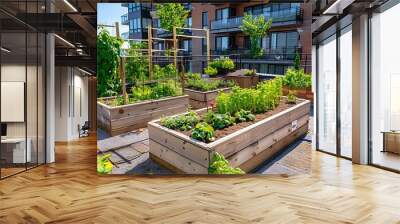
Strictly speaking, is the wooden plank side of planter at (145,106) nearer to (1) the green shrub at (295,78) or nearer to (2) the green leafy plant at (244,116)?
(2) the green leafy plant at (244,116)

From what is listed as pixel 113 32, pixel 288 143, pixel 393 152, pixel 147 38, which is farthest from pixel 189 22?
pixel 393 152

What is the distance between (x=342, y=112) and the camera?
9258 mm

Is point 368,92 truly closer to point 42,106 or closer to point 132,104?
point 132,104

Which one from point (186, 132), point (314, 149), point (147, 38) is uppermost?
point (147, 38)

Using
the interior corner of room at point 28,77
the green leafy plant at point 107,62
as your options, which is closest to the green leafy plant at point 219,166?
the green leafy plant at point 107,62

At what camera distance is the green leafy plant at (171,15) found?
6652mm

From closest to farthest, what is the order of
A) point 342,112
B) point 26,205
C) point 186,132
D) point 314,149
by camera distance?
point 26,205, point 186,132, point 342,112, point 314,149

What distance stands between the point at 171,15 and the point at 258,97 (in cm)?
179

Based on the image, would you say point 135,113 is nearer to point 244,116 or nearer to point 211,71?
point 211,71

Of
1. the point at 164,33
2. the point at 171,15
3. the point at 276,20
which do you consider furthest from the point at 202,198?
the point at 276,20

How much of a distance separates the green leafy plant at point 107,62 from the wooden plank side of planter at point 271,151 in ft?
7.11

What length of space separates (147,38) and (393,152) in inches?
171

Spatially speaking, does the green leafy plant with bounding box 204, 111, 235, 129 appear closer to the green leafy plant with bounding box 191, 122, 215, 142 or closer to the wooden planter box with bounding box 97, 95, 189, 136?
the green leafy plant with bounding box 191, 122, 215, 142

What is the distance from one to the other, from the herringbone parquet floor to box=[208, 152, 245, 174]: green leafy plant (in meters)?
0.14
